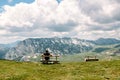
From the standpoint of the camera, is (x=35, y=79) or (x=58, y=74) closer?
(x=35, y=79)

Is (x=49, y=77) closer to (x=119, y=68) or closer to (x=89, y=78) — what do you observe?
(x=89, y=78)

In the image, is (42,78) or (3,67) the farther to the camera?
(3,67)

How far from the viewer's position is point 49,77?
4334cm

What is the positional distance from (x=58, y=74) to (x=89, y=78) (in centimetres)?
708

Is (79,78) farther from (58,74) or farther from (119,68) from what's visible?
(119,68)

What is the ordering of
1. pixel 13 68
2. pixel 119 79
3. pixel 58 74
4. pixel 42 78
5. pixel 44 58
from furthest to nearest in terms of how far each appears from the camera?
1. pixel 44 58
2. pixel 13 68
3. pixel 58 74
4. pixel 42 78
5. pixel 119 79

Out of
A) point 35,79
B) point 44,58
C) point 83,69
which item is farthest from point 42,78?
point 44,58

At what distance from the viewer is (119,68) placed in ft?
157

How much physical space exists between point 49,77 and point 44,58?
26.4 m

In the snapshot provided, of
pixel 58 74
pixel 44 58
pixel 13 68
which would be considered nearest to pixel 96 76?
pixel 58 74

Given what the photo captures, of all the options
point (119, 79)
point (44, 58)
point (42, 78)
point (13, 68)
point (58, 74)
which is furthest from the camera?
point (44, 58)

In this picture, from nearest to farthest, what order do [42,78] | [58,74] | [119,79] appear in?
[119,79], [42,78], [58,74]

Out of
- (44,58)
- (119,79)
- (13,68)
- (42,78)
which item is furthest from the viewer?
(44,58)

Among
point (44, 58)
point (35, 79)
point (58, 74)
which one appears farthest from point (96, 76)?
point (44, 58)
